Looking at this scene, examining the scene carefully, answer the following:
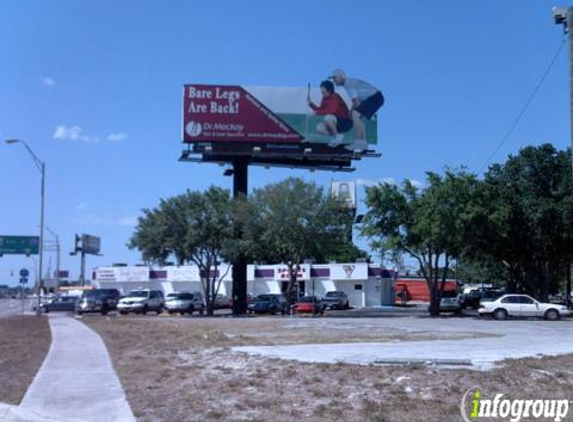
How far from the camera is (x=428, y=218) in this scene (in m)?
47.1

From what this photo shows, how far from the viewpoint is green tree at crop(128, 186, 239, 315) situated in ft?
181

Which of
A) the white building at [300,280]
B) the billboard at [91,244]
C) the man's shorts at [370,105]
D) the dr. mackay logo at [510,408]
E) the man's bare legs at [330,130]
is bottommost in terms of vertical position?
the dr. mackay logo at [510,408]

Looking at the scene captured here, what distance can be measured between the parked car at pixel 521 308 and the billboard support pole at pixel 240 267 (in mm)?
19201

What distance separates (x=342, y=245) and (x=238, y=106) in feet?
45.7

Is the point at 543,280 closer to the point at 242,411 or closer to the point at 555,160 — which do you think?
the point at 555,160

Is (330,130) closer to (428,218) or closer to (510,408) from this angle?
(428,218)

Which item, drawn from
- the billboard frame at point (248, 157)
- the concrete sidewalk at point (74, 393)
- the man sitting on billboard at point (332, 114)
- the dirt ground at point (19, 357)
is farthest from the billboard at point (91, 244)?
the concrete sidewalk at point (74, 393)

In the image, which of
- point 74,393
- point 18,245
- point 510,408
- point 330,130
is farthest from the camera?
Answer: point 18,245

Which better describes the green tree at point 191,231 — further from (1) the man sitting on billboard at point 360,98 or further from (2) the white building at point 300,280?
(2) the white building at point 300,280

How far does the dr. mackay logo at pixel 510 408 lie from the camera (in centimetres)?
1023

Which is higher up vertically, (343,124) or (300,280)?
(343,124)

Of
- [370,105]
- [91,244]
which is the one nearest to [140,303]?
[370,105]

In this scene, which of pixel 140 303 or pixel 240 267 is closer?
pixel 140 303

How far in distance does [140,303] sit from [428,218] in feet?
70.6
